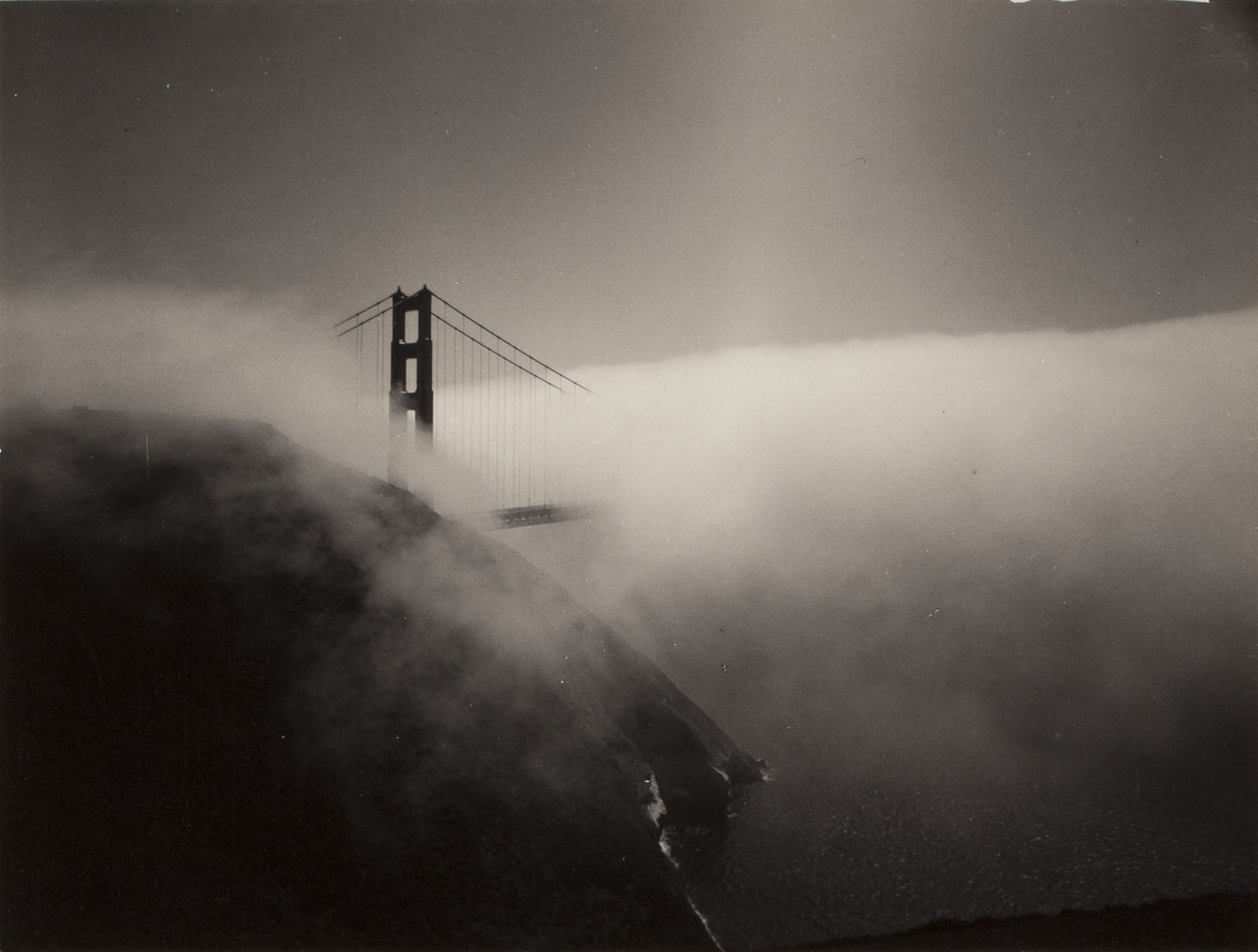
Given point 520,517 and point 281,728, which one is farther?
point 520,517

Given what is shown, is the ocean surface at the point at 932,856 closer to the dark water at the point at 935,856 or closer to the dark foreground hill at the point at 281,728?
the dark water at the point at 935,856

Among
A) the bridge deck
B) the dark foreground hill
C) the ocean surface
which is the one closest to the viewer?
the dark foreground hill

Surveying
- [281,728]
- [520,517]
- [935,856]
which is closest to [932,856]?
[935,856]

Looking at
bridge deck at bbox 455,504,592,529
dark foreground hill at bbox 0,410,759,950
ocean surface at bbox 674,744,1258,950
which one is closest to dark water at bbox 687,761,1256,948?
ocean surface at bbox 674,744,1258,950

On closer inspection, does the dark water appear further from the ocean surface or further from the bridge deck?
the bridge deck

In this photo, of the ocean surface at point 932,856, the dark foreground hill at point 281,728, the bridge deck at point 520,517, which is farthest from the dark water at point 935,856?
the bridge deck at point 520,517

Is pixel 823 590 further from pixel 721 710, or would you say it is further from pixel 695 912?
pixel 695 912

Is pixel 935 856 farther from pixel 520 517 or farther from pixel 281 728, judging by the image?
pixel 281 728
